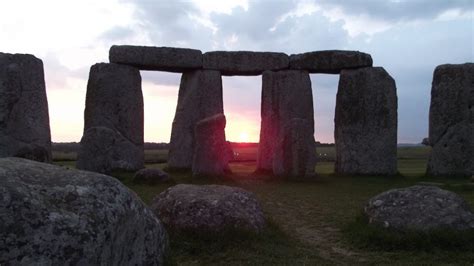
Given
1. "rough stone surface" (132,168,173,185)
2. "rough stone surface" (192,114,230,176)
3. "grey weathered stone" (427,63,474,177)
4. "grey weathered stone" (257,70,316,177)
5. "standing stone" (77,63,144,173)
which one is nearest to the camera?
"rough stone surface" (132,168,173,185)

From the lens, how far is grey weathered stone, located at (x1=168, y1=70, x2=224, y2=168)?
20.8 metres

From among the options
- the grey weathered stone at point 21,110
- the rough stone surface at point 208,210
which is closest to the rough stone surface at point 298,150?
the grey weathered stone at point 21,110

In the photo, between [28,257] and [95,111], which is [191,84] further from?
[28,257]

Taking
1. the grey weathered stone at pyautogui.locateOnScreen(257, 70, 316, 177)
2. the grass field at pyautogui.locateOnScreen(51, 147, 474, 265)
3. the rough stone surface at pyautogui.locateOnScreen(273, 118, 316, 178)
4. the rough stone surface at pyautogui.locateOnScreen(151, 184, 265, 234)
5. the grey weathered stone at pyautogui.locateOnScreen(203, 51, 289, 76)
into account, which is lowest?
the grass field at pyautogui.locateOnScreen(51, 147, 474, 265)

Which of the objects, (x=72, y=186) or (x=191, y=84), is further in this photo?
(x=191, y=84)

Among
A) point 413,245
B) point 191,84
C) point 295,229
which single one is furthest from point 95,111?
point 413,245

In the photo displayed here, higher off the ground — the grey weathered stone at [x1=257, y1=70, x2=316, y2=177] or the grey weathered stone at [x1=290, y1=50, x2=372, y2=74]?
the grey weathered stone at [x1=290, y1=50, x2=372, y2=74]

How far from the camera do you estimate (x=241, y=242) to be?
24.2 feet

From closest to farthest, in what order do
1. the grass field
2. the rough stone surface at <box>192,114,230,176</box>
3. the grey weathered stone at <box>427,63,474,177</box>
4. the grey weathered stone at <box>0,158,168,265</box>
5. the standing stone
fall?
the grey weathered stone at <box>0,158,168,265</box>
the grass field
the rough stone surface at <box>192,114,230,176</box>
the grey weathered stone at <box>427,63,474,177</box>
the standing stone

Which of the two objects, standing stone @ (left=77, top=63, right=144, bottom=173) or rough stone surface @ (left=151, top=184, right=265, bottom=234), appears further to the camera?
standing stone @ (left=77, top=63, right=144, bottom=173)

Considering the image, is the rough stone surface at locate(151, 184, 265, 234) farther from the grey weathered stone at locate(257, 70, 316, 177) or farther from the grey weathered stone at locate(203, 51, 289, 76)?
the grey weathered stone at locate(203, 51, 289, 76)

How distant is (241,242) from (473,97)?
14932 millimetres

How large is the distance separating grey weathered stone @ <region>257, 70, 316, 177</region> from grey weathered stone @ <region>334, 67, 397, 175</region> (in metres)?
1.59

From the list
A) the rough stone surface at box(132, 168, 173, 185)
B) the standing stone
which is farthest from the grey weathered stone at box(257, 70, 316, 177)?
the rough stone surface at box(132, 168, 173, 185)
